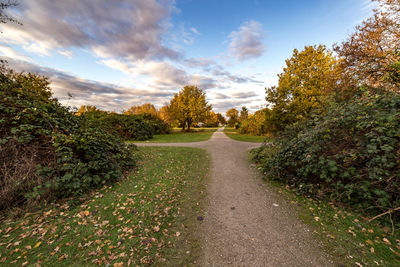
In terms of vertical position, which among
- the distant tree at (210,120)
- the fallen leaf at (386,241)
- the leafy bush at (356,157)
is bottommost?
the fallen leaf at (386,241)

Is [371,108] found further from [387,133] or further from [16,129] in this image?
[16,129]

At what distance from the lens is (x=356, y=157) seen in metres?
3.46

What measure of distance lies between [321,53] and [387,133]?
12.1 m

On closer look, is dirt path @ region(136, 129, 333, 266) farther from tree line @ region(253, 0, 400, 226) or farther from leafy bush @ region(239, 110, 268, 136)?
leafy bush @ region(239, 110, 268, 136)

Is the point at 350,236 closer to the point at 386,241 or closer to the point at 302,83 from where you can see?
the point at 386,241

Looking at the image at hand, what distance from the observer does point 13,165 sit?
12.0ft

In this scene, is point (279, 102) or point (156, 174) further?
point (279, 102)

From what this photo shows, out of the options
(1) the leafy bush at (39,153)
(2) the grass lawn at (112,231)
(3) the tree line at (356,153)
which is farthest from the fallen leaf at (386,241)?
(1) the leafy bush at (39,153)

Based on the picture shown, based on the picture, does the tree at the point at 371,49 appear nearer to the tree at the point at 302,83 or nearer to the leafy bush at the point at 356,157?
the tree at the point at 302,83

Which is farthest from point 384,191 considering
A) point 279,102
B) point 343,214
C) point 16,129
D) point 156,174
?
point 279,102

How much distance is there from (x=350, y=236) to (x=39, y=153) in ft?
24.9

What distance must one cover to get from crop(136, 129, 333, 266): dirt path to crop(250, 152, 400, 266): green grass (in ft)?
0.82

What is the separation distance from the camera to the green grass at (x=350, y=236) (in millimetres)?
2316

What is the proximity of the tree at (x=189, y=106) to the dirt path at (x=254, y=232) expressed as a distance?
22473mm
